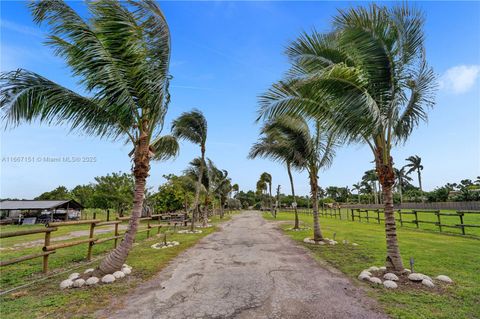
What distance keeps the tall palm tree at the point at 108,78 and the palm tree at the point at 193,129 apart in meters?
8.34

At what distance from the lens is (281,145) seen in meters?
10.7

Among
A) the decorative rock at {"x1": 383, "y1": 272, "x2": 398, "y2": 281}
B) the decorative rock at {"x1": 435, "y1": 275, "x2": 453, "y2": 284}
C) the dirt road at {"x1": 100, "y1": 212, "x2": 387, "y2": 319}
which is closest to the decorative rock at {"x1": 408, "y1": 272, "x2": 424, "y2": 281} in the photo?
the decorative rock at {"x1": 383, "y1": 272, "x2": 398, "y2": 281}

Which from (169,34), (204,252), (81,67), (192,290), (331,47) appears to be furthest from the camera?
(204,252)

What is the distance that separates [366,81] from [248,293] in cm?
469

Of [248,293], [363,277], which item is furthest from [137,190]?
[363,277]

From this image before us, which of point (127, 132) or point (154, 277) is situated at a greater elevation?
point (127, 132)

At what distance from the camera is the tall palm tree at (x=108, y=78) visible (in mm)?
4766

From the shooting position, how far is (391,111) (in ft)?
16.7

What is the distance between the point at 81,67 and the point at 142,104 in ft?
4.36

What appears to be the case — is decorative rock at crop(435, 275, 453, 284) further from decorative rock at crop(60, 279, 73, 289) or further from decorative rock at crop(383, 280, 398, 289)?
decorative rock at crop(60, 279, 73, 289)

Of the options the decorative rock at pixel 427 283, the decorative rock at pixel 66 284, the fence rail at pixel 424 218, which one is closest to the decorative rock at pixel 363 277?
the decorative rock at pixel 427 283

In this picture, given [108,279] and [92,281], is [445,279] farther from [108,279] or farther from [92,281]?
[92,281]

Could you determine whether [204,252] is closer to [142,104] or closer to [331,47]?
[142,104]

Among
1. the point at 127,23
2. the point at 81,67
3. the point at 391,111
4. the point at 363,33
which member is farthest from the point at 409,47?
the point at 81,67
